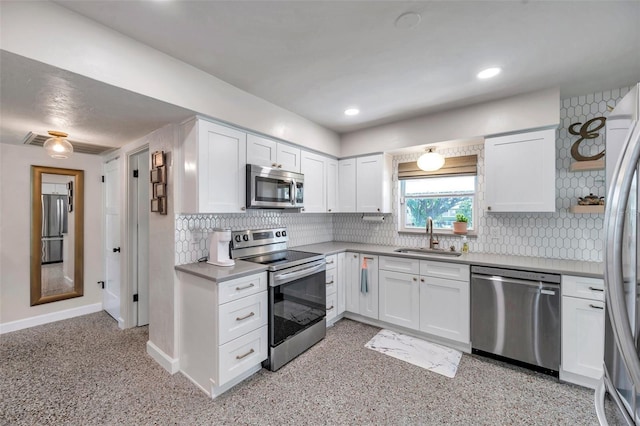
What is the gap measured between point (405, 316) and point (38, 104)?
3867 millimetres

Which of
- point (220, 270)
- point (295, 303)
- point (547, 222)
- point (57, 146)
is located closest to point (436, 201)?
point (547, 222)

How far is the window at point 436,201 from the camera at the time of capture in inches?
131

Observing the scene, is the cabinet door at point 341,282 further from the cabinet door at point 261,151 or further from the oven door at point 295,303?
the cabinet door at point 261,151

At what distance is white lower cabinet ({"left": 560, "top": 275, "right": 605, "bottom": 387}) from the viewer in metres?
2.13

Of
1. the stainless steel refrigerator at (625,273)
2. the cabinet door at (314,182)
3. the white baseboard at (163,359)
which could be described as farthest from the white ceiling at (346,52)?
the white baseboard at (163,359)

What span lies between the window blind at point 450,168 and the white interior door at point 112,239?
3779 mm

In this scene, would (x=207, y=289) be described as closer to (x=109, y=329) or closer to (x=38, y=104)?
(x=38, y=104)

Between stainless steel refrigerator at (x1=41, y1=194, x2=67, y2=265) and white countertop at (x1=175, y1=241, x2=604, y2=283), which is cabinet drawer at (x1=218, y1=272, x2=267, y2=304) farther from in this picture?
stainless steel refrigerator at (x1=41, y1=194, x2=67, y2=265)

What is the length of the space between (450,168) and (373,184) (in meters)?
0.97

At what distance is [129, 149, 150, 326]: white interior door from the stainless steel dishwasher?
3735 mm

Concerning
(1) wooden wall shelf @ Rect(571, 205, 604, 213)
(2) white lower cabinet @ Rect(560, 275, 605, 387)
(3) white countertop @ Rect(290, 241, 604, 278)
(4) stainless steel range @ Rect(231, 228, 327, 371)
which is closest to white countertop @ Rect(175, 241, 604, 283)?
(3) white countertop @ Rect(290, 241, 604, 278)

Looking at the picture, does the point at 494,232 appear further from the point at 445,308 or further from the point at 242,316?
the point at 242,316

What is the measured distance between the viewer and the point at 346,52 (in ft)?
6.50

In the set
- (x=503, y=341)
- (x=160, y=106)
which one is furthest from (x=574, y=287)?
(x=160, y=106)
